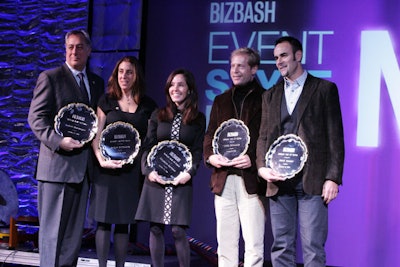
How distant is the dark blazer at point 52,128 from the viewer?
4.38 metres

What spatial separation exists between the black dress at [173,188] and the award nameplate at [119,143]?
0.09 m

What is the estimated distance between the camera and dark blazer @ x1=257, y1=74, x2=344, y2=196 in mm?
3889

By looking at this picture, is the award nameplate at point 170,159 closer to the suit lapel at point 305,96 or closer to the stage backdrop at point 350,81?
the suit lapel at point 305,96

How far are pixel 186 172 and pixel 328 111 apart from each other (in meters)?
1.11

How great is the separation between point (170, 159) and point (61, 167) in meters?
0.74

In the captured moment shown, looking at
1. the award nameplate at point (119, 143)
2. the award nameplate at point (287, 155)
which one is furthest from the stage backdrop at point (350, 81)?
the award nameplate at point (287, 155)

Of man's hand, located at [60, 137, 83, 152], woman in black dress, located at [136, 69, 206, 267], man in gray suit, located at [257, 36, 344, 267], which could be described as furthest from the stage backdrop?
man's hand, located at [60, 137, 83, 152]

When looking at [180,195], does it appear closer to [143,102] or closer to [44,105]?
[143,102]

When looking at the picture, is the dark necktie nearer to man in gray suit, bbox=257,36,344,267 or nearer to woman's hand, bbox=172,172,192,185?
woman's hand, bbox=172,172,192,185

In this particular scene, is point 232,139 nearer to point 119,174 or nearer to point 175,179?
point 175,179

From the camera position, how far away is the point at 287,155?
3986 millimetres

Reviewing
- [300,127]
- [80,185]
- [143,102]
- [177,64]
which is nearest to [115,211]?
[80,185]

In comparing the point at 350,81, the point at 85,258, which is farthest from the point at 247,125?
the point at 85,258

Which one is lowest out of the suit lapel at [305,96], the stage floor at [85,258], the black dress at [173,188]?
the stage floor at [85,258]
